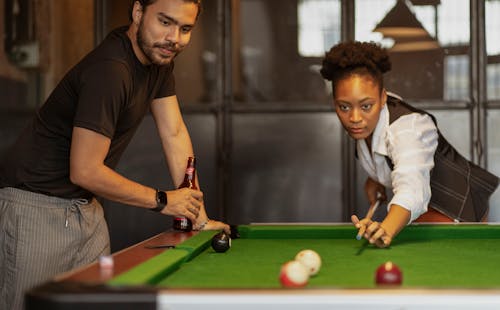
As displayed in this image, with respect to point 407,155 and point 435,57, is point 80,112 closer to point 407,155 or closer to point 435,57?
point 407,155

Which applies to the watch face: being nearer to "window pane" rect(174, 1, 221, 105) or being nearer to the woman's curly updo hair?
the woman's curly updo hair

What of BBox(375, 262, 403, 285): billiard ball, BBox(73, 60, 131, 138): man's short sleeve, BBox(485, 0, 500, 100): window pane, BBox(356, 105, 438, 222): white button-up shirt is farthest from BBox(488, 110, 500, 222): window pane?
BBox(375, 262, 403, 285): billiard ball

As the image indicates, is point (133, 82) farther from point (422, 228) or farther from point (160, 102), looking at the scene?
point (422, 228)

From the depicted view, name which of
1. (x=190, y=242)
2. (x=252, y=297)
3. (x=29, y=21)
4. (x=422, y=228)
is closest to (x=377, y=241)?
(x=422, y=228)

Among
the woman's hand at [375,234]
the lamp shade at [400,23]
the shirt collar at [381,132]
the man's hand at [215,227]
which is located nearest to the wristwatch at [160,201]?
the man's hand at [215,227]

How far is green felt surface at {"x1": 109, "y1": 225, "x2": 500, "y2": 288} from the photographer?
6.09 feet

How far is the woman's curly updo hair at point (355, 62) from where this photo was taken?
315 centimetres

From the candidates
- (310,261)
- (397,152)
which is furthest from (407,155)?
(310,261)

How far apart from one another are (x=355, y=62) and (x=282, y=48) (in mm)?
2416

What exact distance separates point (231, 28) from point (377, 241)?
321 cm

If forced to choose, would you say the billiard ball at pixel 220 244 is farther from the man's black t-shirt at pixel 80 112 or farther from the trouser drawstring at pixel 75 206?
the trouser drawstring at pixel 75 206

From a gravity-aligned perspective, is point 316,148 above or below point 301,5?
below

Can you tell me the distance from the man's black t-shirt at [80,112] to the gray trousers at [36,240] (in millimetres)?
47

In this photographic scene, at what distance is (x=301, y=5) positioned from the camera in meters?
5.55
